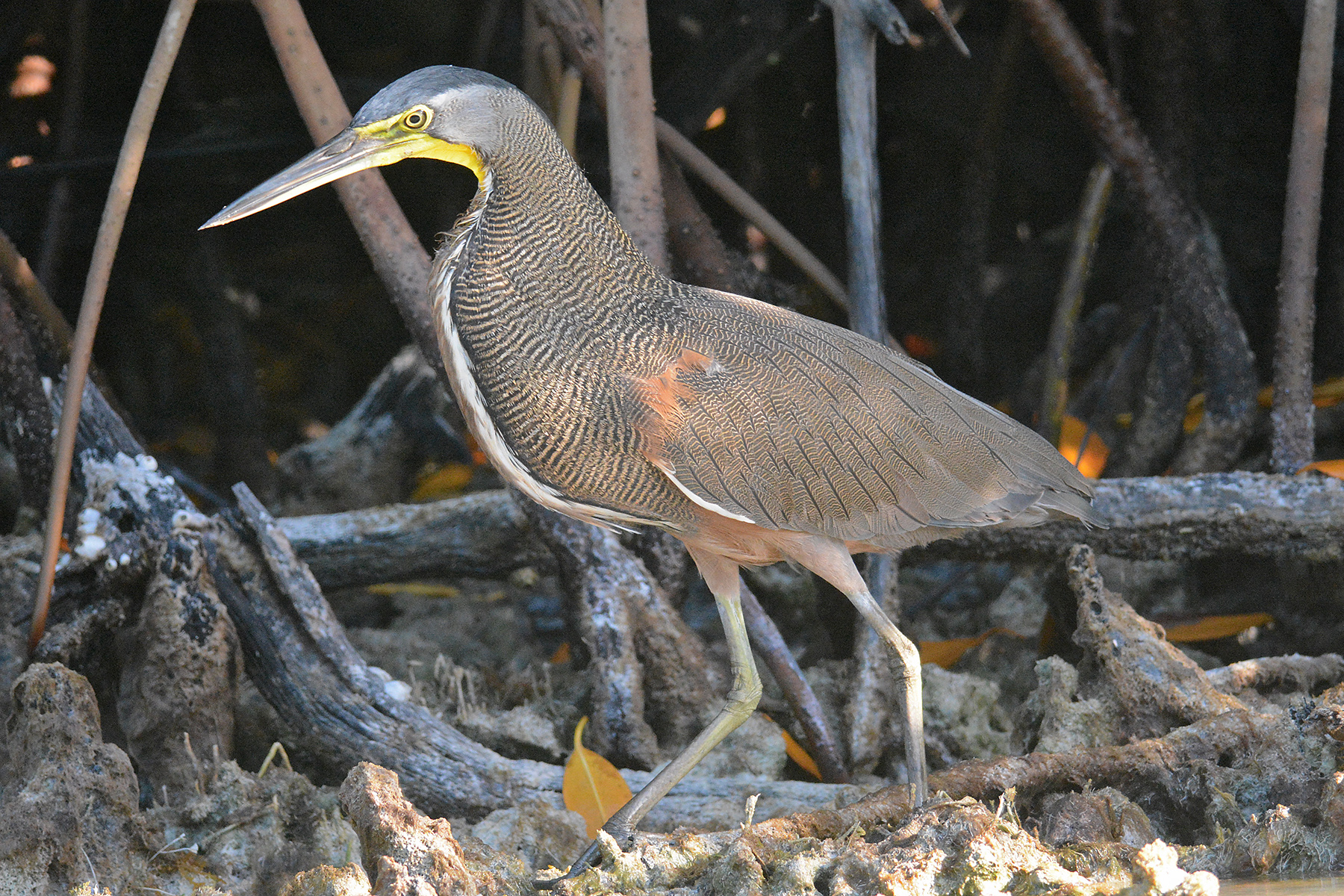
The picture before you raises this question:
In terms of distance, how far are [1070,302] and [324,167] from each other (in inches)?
101

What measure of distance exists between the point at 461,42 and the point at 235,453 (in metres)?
1.94

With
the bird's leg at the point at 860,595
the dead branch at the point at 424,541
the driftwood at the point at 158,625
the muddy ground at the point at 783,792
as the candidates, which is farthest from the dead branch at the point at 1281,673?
the driftwood at the point at 158,625

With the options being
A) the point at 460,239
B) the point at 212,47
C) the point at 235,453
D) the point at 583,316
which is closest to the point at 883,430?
the point at 583,316

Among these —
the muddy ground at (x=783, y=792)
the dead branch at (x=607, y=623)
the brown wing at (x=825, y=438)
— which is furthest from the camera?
the dead branch at (x=607, y=623)

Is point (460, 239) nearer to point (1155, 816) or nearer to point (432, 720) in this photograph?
point (432, 720)

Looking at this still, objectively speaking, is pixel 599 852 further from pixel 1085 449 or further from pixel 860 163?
pixel 1085 449

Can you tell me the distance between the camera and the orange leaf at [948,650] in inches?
137

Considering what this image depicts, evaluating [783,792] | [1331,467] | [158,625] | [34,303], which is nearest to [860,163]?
[1331,467]

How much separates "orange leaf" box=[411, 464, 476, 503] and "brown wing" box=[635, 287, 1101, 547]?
6.96 ft

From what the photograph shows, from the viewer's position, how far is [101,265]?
8.66ft

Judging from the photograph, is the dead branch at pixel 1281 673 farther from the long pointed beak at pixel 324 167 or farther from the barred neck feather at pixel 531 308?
the long pointed beak at pixel 324 167

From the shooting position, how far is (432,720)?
9.07 feet

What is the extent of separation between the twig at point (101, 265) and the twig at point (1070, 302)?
8.67ft

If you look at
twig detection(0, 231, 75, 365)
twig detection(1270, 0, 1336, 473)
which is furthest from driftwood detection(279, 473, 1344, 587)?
twig detection(0, 231, 75, 365)
